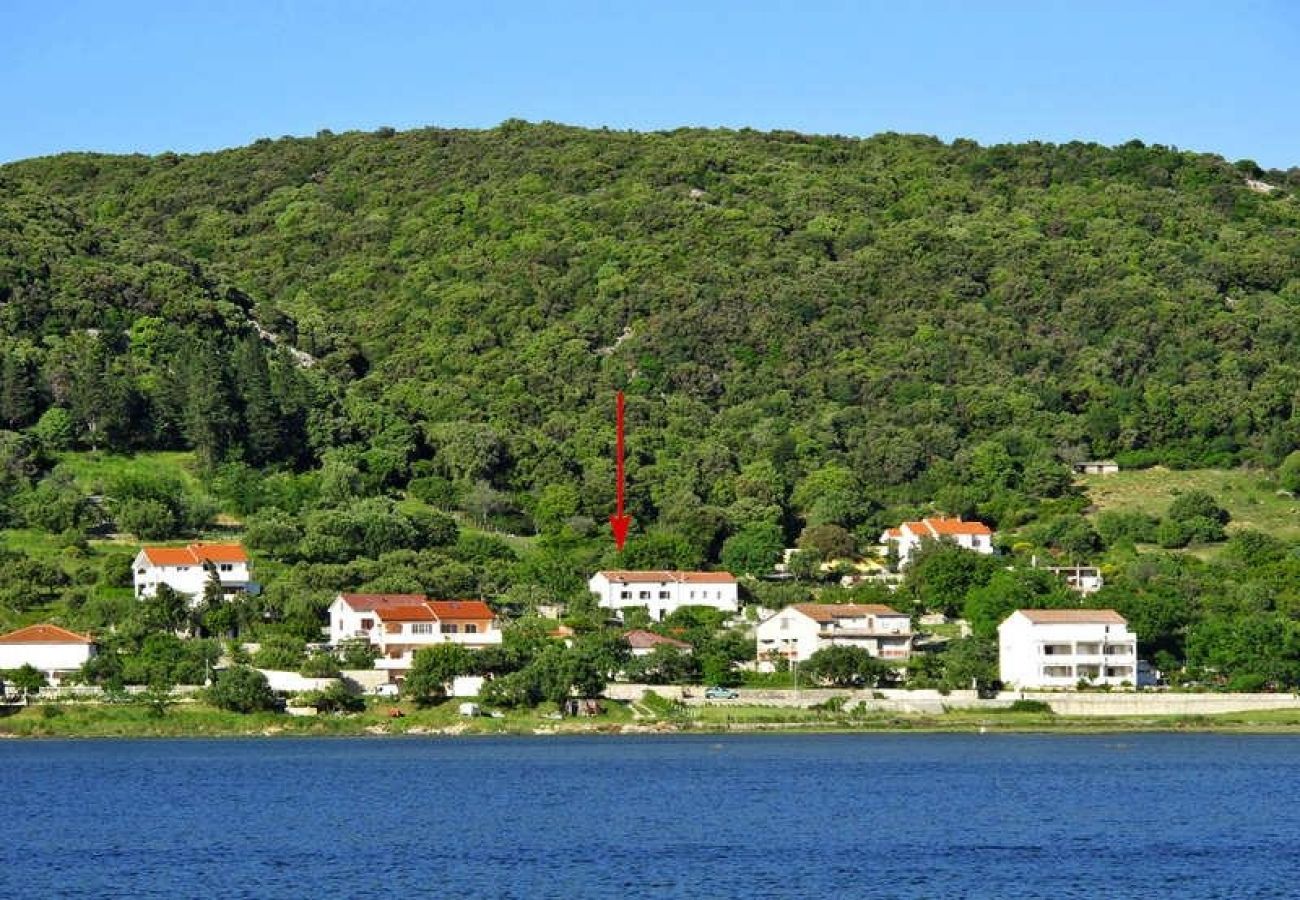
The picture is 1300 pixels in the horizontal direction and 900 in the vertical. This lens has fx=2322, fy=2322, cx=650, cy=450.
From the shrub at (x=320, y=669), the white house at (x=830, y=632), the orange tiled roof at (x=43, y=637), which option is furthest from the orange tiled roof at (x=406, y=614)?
the white house at (x=830, y=632)

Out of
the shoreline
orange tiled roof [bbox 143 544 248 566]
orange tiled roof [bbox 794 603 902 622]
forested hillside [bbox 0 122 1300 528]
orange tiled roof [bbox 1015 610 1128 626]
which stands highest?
forested hillside [bbox 0 122 1300 528]

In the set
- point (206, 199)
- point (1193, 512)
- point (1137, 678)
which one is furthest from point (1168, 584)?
point (206, 199)

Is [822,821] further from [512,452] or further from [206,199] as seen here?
[206,199]

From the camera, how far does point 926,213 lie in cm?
16450

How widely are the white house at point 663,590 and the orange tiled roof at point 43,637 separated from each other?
71.6 ft

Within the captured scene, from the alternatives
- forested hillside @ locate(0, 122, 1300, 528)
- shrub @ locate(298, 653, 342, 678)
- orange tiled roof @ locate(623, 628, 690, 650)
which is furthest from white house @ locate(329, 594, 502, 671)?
forested hillside @ locate(0, 122, 1300, 528)

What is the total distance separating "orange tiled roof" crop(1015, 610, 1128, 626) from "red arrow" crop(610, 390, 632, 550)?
23.2 meters

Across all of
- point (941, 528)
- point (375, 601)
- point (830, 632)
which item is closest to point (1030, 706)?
point (830, 632)

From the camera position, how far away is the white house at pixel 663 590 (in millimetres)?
92625

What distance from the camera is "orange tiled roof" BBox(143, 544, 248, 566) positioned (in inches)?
3425

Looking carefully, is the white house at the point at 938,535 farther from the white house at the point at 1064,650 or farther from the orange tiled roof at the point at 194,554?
the orange tiled roof at the point at 194,554

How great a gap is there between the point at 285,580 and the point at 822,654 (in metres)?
21.5

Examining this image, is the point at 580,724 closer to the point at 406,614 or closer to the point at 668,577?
the point at 406,614

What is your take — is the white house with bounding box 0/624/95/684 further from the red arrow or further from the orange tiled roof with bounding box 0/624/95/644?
the red arrow
